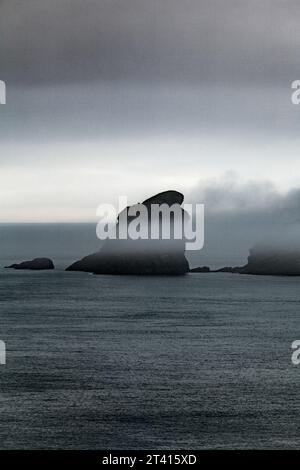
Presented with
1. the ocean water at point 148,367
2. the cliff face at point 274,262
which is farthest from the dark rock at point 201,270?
the ocean water at point 148,367

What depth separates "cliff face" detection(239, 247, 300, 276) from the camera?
278ft

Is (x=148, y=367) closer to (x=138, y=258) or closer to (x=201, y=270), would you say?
(x=138, y=258)

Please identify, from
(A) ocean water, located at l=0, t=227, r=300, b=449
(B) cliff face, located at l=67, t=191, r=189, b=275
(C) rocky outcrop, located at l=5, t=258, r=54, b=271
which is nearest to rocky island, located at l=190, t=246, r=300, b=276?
(A) ocean water, located at l=0, t=227, r=300, b=449

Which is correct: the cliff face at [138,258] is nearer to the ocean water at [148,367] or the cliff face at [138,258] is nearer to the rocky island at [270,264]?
the ocean water at [148,367]

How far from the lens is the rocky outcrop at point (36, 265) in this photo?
9831 centimetres

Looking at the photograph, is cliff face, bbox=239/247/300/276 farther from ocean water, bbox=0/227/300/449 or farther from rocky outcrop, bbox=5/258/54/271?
rocky outcrop, bbox=5/258/54/271

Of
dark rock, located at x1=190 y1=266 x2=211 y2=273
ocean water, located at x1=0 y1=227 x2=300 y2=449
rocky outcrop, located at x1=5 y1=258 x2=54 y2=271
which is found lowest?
ocean water, located at x1=0 y1=227 x2=300 y2=449

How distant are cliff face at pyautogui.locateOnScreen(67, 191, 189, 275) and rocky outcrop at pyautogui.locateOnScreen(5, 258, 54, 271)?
5383mm

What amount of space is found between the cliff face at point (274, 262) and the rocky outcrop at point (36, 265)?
22.2 metres

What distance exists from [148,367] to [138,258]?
4910 centimetres

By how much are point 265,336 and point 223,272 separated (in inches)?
1679

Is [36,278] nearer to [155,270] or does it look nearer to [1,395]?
[155,270]

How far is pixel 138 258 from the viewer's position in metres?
93.2

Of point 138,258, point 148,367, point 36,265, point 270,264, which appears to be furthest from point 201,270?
point 148,367
